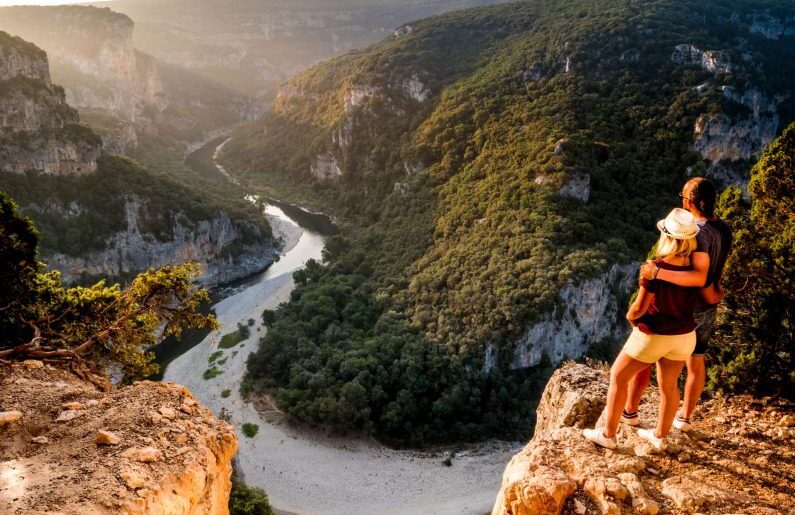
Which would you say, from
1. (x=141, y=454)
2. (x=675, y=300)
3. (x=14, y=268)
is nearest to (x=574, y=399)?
(x=675, y=300)

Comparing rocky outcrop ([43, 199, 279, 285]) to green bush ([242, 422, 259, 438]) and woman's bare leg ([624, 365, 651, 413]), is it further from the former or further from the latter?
woman's bare leg ([624, 365, 651, 413])

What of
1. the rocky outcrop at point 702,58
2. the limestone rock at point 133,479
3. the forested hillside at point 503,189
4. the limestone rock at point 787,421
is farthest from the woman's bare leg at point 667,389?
the rocky outcrop at point 702,58

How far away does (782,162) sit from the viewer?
1152 cm

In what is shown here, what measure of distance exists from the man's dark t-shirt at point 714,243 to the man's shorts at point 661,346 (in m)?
0.74

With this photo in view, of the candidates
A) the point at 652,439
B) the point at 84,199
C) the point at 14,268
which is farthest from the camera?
the point at 84,199

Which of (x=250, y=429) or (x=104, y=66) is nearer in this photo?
(x=250, y=429)

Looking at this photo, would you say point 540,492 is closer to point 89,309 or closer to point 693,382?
point 693,382

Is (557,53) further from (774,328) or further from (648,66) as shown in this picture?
(774,328)

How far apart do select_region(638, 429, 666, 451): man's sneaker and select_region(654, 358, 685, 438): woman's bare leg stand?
0.10m

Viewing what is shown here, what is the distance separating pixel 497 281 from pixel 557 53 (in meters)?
41.2

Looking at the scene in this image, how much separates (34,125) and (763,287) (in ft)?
224

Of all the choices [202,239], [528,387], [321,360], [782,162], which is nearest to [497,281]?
[528,387]

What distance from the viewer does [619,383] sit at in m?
6.81

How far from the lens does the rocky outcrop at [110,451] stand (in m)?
6.31
